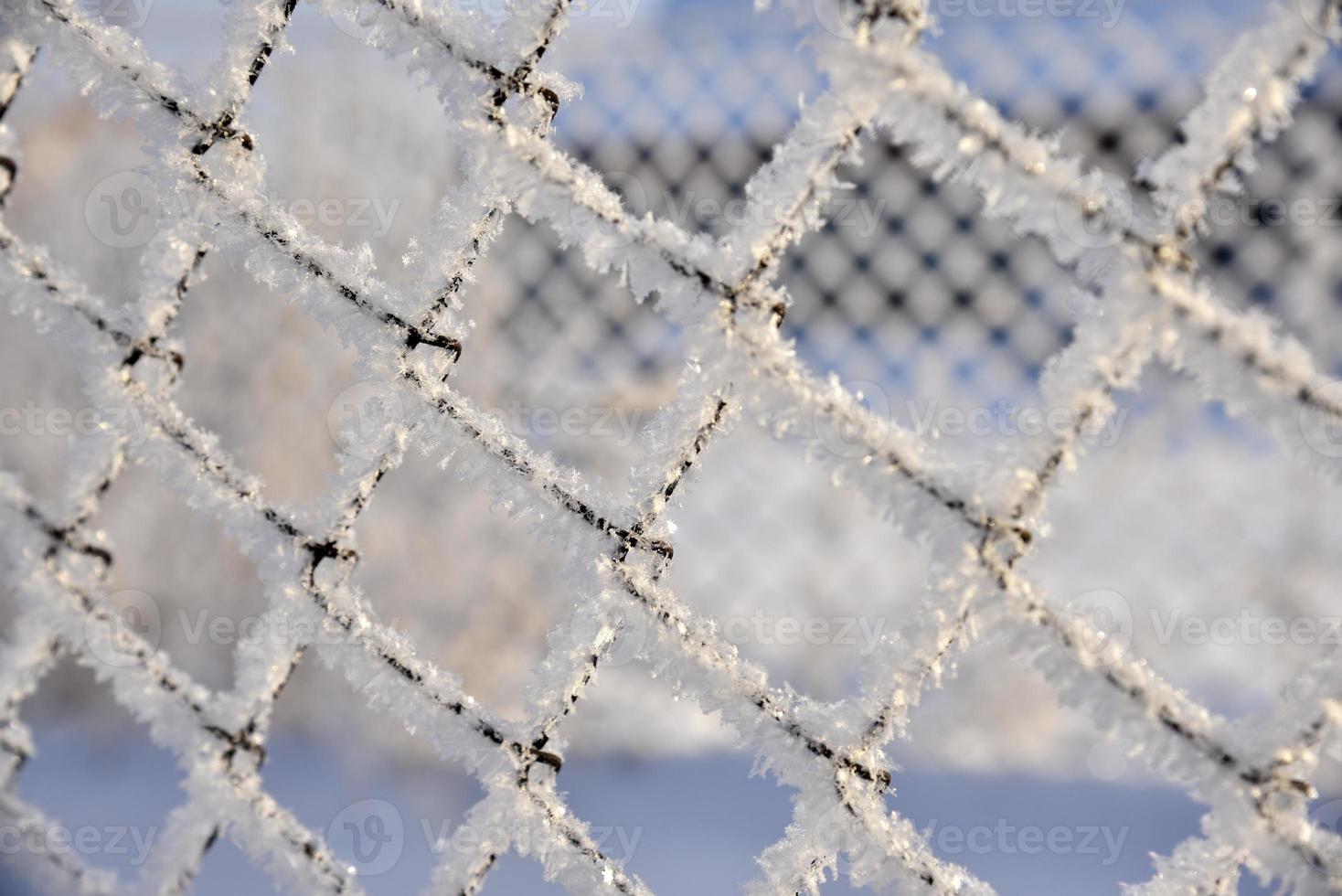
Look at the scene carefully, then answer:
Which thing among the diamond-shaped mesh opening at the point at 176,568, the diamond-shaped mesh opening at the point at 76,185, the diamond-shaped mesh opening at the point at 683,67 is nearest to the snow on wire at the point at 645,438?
the diamond-shaped mesh opening at the point at 176,568

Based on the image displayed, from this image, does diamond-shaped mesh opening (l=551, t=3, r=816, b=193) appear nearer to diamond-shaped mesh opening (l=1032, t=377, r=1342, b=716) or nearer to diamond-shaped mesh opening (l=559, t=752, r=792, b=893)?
diamond-shaped mesh opening (l=1032, t=377, r=1342, b=716)

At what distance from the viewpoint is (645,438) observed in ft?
1.49

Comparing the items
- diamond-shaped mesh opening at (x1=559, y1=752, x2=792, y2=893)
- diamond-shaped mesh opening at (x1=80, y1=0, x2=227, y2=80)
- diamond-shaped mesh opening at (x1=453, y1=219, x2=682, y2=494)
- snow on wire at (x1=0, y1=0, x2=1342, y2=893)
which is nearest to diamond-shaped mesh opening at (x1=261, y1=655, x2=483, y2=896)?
diamond-shaped mesh opening at (x1=559, y1=752, x2=792, y2=893)

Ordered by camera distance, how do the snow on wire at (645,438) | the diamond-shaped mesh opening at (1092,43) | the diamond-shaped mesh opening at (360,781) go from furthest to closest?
the diamond-shaped mesh opening at (1092,43) < the diamond-shaped mesh opening at (360,781) < the snow on wire at (645,438)

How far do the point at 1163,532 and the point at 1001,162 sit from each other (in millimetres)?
2413

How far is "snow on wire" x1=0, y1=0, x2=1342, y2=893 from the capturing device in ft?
1.16

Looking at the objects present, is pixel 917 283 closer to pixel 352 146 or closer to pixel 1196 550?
pixel 1196 550

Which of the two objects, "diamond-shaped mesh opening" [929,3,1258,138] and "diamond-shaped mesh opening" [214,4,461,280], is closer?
"diamond-shaped mesh opening" [214,4,461,280]

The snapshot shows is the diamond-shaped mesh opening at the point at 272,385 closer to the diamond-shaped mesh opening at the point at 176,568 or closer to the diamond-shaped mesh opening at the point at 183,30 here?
the diamond-shaped mesh opening at the point at 176,568

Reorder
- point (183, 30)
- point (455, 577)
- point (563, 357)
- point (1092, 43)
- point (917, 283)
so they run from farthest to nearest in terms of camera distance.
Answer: point (917, 283)
point (563, 357)
point (1092, 43)
point (183, 30)
point (455, 577)

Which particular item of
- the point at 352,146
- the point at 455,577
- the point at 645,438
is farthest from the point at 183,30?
the point at 645,438

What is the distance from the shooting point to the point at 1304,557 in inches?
87.8

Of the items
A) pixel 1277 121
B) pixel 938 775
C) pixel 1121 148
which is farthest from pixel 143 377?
pixel 1121 148

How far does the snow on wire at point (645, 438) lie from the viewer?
354mm
